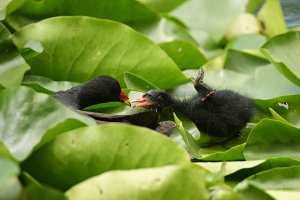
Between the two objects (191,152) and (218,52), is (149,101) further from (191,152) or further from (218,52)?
(218,52)

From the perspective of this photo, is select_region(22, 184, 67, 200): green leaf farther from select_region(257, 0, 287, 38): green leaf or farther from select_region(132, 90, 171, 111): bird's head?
select_region(257, 0, 287, 38): green leaf

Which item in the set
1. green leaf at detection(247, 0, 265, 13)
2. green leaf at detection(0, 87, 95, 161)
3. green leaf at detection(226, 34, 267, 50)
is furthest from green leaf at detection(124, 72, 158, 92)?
green leaf at detection(247, 0, 265, 13)

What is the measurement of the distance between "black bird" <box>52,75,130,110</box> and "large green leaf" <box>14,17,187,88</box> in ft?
0.39

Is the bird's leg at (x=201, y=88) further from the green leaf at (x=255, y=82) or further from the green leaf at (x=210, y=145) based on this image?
the green leaf at (x=255, y=82)

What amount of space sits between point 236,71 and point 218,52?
2.08 ft

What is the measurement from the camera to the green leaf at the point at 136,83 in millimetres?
2831

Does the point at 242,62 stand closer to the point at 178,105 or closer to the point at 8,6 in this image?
the point at 178,105

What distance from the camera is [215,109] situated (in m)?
2.67

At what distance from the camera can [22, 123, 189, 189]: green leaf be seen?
76.7 inches

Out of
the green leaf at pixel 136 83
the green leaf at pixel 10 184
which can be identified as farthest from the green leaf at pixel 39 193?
the green leaf at pixel 136 83

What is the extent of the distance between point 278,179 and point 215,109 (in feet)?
1.67

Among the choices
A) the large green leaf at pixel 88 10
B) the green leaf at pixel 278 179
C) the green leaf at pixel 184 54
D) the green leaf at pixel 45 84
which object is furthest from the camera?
the green leaf at pixel 184 54

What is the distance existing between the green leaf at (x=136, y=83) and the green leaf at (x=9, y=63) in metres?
0.37

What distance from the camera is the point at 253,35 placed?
3926 mm
